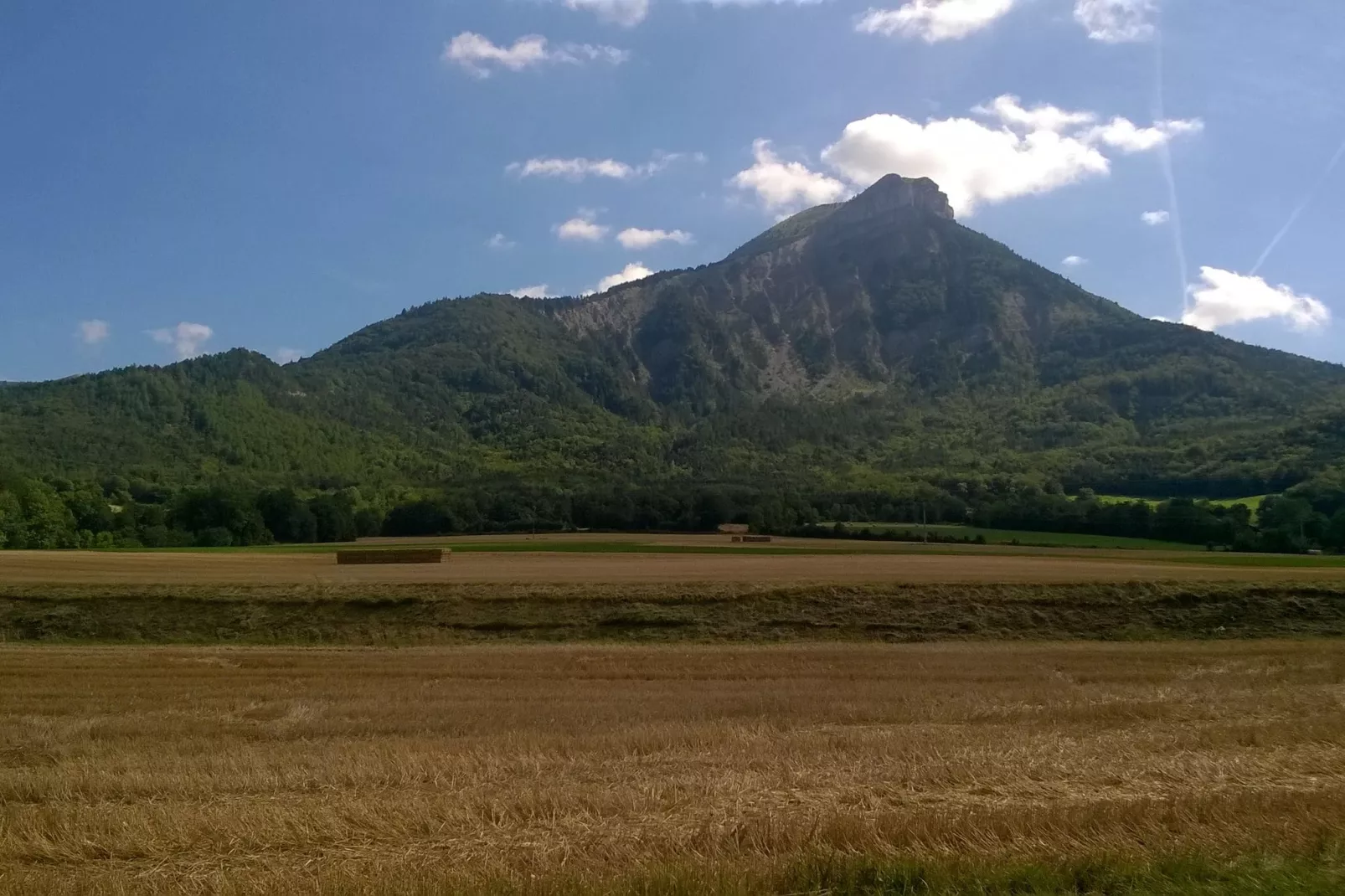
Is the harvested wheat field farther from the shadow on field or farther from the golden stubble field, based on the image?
the golden stubble field

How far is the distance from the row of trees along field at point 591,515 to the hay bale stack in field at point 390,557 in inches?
1399

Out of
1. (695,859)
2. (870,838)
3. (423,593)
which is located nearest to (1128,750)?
(870,838)

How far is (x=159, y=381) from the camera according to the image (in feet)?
607

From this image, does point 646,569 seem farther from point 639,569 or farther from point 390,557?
point 390,557

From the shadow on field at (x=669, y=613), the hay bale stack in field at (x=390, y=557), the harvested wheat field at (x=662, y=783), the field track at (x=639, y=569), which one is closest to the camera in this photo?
the harvested wheat field at (x=662, y=783)

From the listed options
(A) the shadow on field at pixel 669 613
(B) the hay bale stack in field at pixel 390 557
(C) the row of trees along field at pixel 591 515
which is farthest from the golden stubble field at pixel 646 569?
(C) the row of trees along field at pixel 591 515

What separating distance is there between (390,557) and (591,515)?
156ft

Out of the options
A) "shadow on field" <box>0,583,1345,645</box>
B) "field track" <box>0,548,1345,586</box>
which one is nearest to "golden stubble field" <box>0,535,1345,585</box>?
"field track" <box>0,548,1345,586</box>

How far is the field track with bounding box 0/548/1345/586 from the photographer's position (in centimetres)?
3962

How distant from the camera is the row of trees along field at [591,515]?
259 ft

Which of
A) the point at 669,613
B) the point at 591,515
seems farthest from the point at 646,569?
the point at 591,515

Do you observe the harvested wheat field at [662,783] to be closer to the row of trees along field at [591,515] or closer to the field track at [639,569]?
the field track at [639,569]

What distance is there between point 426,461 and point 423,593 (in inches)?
6345

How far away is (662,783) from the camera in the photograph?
33.3 ft
